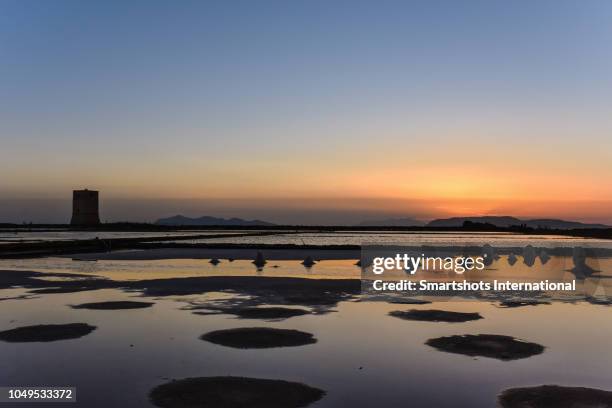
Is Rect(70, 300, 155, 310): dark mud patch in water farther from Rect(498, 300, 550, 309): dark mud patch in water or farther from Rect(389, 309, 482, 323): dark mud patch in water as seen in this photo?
Rect(498, 300, 550, 309): dark mud patch in water

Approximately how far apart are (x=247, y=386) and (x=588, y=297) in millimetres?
16144

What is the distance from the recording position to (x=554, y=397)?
9.66 metres

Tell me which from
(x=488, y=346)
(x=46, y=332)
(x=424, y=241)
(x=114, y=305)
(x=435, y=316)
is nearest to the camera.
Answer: (x=488, y=346)

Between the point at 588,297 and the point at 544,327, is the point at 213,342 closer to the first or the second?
the point at 544,327

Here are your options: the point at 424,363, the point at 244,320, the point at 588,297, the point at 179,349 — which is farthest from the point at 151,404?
the point at 588,297

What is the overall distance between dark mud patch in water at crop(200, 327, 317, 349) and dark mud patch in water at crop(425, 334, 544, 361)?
2878mm

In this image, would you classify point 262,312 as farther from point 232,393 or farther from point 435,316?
point 232,393

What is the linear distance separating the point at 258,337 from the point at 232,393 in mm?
4423

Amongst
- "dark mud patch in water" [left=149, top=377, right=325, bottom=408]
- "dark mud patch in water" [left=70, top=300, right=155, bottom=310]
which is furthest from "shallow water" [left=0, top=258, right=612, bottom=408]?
"dark mud patch in water" [left=70, top=300, right=155, bottom=310]

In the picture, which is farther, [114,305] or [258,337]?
[114,305]

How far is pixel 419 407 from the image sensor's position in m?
9.05

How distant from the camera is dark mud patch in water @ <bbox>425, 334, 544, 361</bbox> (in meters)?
12.6

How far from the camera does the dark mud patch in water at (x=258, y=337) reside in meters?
13.5

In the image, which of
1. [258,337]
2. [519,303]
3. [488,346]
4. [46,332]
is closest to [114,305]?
[46,332]
